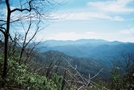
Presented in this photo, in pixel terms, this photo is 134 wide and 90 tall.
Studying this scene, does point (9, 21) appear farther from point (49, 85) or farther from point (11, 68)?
point (49, 85)

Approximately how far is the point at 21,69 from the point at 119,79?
13276mm

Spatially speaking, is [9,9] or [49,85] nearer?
[9,9]

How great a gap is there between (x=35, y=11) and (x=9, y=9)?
1.17 meters

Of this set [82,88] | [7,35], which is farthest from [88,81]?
[7,35]

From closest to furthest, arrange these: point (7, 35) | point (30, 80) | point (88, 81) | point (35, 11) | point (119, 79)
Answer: point (88, 81) → point (7, 35) → point (35, 11) → point (30, 80) → point (119, 79)

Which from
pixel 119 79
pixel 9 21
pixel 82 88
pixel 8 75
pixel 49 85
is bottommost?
pixel 119 79

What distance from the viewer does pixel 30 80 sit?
34.0 feet

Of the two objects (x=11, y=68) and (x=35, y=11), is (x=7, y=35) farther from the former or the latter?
(x=11, y=68)

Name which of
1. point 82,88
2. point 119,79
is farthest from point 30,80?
point 119,79

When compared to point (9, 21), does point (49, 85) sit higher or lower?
lower

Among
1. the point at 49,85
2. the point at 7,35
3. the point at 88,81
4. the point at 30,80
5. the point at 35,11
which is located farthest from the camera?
the point at 49,85

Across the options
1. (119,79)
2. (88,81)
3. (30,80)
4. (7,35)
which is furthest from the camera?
(119,79)

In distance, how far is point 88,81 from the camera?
3.93 metres

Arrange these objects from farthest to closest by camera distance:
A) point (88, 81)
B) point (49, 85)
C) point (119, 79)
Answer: point (119, 79) → point (49, 85) → point (88, 81)
